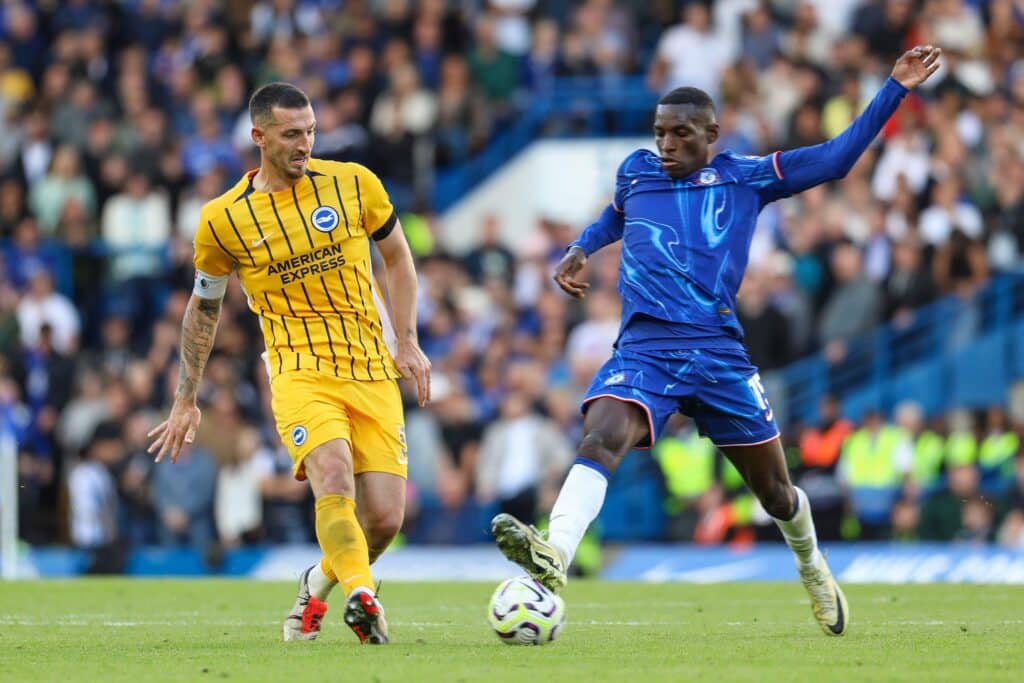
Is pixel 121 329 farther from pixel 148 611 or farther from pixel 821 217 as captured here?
pixel 148 611

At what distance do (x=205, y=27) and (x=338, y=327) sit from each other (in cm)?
1648

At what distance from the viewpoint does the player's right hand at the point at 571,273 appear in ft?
29.8

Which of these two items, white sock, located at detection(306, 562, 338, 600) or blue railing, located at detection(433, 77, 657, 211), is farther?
blue railing, located at detection(433, 77, 657, 211)

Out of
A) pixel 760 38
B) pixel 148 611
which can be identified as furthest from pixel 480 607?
pixel 760 38

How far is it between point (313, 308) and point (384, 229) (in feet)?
1.70

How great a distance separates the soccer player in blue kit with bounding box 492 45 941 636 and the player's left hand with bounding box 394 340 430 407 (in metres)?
0.74

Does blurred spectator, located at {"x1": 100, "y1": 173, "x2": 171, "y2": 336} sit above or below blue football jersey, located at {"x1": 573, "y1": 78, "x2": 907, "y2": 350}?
below

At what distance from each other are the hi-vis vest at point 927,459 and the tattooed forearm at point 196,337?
9.66 meters

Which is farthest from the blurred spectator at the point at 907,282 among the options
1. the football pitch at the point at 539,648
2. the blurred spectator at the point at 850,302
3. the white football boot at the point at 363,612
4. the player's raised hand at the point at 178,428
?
the white football boot at the point at 363,612

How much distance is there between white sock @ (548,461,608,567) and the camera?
838 cm

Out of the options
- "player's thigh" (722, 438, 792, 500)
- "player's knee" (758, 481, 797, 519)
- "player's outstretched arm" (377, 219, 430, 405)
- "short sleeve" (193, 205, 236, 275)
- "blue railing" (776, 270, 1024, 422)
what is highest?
"short sleeve" (193, 205, 236, 275)

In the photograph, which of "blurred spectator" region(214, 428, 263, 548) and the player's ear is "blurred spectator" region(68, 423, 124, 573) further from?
the player's ear

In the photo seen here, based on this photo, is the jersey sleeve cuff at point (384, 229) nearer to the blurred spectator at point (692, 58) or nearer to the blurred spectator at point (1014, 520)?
the blurred spectator at point (1014, 520)

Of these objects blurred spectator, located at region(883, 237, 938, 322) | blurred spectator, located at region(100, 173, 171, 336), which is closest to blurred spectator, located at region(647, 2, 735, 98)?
blurred spectator, located at region(883, 237, 938, 322)
